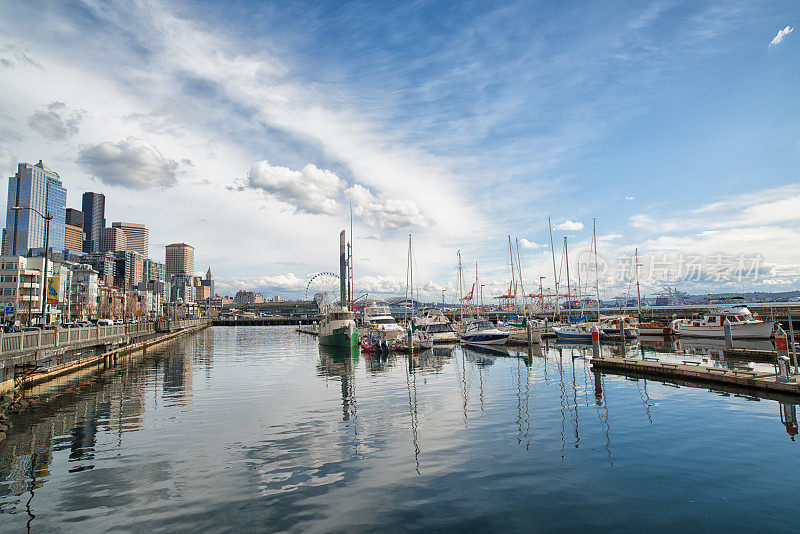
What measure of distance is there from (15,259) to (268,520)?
127 m

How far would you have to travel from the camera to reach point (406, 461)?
1506 cm

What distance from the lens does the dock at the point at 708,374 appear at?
2327 cm

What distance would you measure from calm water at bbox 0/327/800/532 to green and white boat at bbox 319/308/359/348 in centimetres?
3599

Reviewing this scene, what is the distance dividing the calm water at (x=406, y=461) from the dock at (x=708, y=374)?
1.29 meters

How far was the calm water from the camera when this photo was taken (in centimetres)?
1095

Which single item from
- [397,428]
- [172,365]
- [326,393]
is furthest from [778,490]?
[172,365]

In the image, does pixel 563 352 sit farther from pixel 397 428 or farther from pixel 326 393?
pixel 397 428

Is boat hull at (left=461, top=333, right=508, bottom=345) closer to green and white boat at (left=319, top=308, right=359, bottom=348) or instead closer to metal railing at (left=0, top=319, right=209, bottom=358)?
green and white boat at (left=319, top=308, right=359, bottom=348)

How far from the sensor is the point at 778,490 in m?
12.1

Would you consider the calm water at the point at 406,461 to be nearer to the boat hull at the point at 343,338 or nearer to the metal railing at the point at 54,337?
the metal railing at the point at 54,337

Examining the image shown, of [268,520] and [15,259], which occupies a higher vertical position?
[15,259]

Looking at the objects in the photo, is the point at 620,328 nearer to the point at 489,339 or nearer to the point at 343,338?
Result: the point at 489,339

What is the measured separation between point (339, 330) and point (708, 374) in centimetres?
4888

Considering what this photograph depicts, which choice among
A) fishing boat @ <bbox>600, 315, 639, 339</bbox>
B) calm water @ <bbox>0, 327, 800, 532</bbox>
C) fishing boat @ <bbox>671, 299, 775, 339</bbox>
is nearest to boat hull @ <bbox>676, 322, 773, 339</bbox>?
fishing boat @ <bbox>671, 299, 775, 339</bbox>
